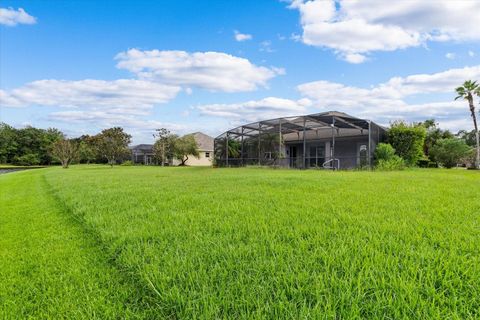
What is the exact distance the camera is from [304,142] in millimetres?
17500

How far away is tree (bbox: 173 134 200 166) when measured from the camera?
117 ft

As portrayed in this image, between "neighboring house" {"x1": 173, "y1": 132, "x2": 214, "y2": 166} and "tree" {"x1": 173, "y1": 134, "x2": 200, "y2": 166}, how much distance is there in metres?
2.29

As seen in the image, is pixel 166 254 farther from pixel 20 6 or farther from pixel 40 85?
pixel 40 85

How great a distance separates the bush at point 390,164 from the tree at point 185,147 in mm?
24830

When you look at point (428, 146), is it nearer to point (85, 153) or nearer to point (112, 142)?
point (112, 142)

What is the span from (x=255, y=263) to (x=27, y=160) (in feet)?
177

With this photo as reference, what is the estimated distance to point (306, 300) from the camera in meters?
1.72

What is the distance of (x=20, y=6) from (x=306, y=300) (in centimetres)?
1685

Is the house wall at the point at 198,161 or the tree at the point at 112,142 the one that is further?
the house wall at the point at 198,161

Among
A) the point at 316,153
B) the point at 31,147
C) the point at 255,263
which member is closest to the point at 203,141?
the point at 316,153

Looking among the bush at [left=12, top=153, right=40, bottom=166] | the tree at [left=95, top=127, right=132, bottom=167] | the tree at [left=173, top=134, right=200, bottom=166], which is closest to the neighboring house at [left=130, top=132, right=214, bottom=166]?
the tree at [left=173, top=134, right=200, bottom=166]

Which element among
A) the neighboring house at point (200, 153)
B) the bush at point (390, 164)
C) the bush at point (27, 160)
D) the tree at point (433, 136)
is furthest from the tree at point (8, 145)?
the tree at point (433, 136)

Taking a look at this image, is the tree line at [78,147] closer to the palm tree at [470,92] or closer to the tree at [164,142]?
the tree at [164,142]

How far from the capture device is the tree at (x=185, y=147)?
1406 inches
